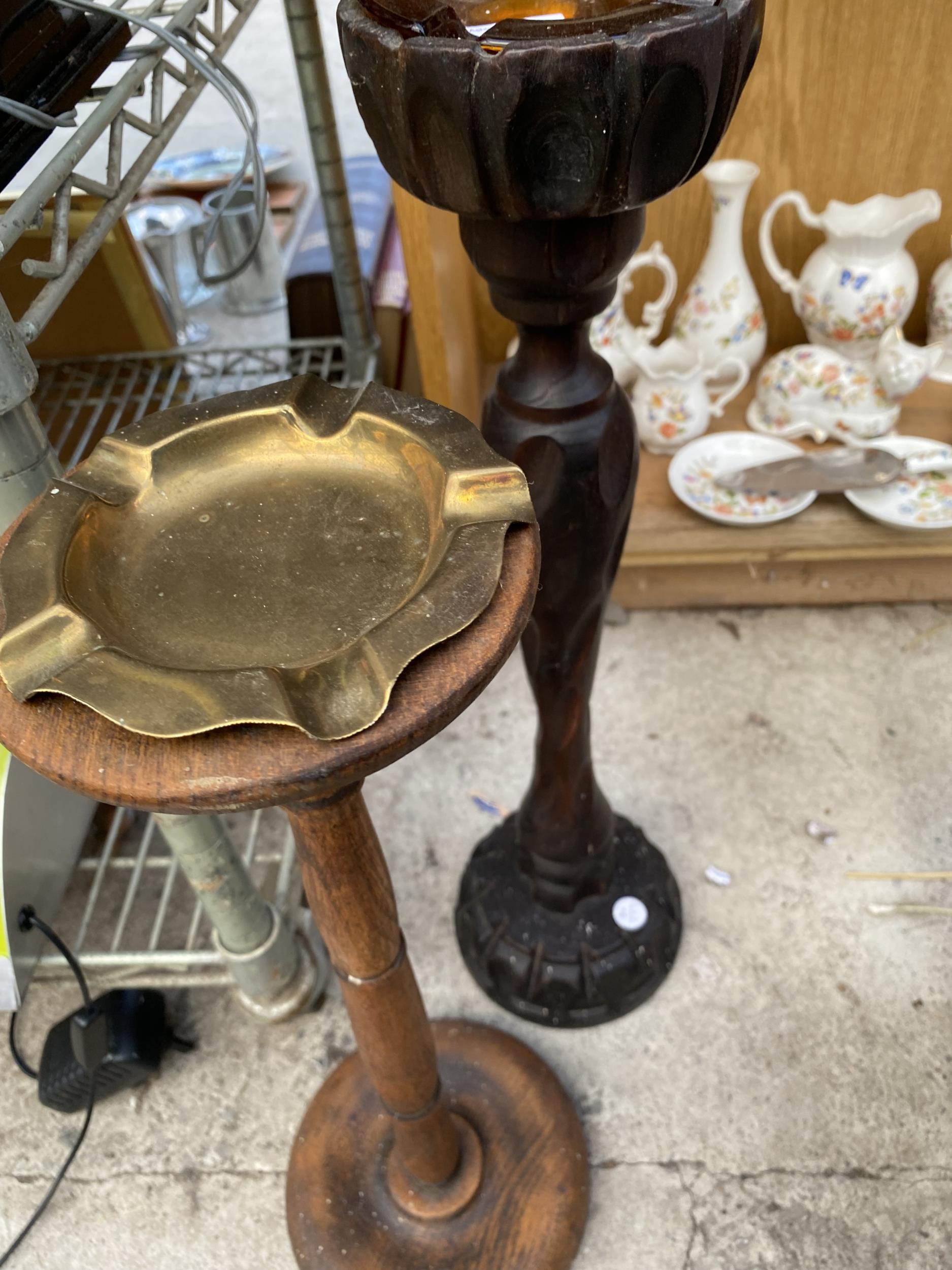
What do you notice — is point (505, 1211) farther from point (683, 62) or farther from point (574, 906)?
point (683, 62)

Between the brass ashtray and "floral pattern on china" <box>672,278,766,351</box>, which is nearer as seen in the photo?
the brass ashtray

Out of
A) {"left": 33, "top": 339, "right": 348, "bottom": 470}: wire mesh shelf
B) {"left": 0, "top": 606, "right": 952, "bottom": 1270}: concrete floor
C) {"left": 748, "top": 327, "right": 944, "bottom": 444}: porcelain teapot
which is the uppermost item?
{"left": 33, "top": 339, "right": 348, "bottom": 470}: wire mesh shelf

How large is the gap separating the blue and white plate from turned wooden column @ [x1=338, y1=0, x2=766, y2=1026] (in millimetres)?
1398

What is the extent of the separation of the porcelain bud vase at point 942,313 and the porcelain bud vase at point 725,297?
21cm

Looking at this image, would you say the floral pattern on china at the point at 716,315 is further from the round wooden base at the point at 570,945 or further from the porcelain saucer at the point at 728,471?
the round wooden base at the point at 570,945

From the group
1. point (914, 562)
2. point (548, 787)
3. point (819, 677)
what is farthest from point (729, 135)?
point (548, 787)

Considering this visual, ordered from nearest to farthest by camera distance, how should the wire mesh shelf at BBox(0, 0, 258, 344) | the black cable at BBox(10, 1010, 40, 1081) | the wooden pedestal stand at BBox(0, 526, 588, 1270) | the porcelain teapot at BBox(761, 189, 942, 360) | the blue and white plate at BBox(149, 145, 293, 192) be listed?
1. the wooden pedestal stand at BBox(0, 526, 588, 1270)
2. the wire mesh shelf at BBox(0, 0, 258, 344)
3. the black cable at BBox(10, 1010, 40, 1081)
4. the porcelain teapot at BBox(761, 189, 942, 360)
5. the blue and white plate at BBox(149, 145, 293, 192)

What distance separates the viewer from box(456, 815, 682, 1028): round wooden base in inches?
34.3

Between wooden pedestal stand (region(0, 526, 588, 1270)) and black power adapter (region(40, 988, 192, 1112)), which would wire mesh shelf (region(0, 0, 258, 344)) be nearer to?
wooden pedestal stand (region(0, 526, 588, 1270))

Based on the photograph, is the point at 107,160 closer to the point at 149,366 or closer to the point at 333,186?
the point at 333,186

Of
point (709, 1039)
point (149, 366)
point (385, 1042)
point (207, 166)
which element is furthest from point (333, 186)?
point (207, 166)

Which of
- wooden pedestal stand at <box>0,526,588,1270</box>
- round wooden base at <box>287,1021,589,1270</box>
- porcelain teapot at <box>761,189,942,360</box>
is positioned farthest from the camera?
porcelain teapot at <box>761,189,942,360</box>

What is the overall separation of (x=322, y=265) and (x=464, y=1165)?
103 centimetres

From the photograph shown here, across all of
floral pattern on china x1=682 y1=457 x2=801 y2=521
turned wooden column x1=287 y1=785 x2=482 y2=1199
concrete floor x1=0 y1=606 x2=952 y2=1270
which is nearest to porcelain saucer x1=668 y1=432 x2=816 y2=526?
floral pattern on china x1=682 y1=457 x2=801 y2=521
